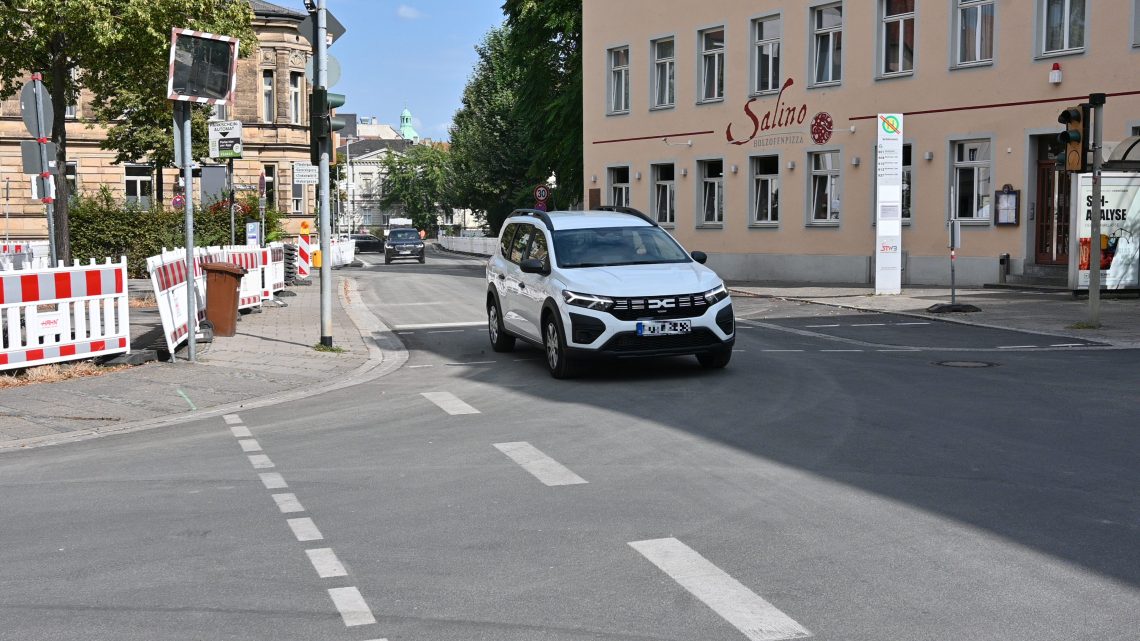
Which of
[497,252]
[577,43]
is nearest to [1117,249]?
[497,252]

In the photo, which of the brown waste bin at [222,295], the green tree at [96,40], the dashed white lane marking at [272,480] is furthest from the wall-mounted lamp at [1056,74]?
the dashed white lane marking at [272,480]

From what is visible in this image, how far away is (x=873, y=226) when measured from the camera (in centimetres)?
3027

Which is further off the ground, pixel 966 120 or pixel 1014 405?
pixel 966 120

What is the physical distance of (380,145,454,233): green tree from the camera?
136125 mm

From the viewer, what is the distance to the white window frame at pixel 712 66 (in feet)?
116

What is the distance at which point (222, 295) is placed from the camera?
17.5 m

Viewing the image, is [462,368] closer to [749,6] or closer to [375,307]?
[375,307]

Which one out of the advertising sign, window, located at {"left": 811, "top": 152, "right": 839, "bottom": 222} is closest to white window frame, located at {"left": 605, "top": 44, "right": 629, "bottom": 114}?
window, located at {"left": 811, "top": 152, "right": 839, "bottom": 222}

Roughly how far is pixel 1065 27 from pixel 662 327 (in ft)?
56.6

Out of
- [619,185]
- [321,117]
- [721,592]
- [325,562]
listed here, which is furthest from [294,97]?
[721,592]

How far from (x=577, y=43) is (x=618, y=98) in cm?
696

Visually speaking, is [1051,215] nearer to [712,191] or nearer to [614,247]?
[712,191]

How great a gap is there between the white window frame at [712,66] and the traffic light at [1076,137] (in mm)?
18977

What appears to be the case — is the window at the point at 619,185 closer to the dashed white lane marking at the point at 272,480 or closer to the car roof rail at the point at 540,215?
the car roof rail at the point at 540,215
